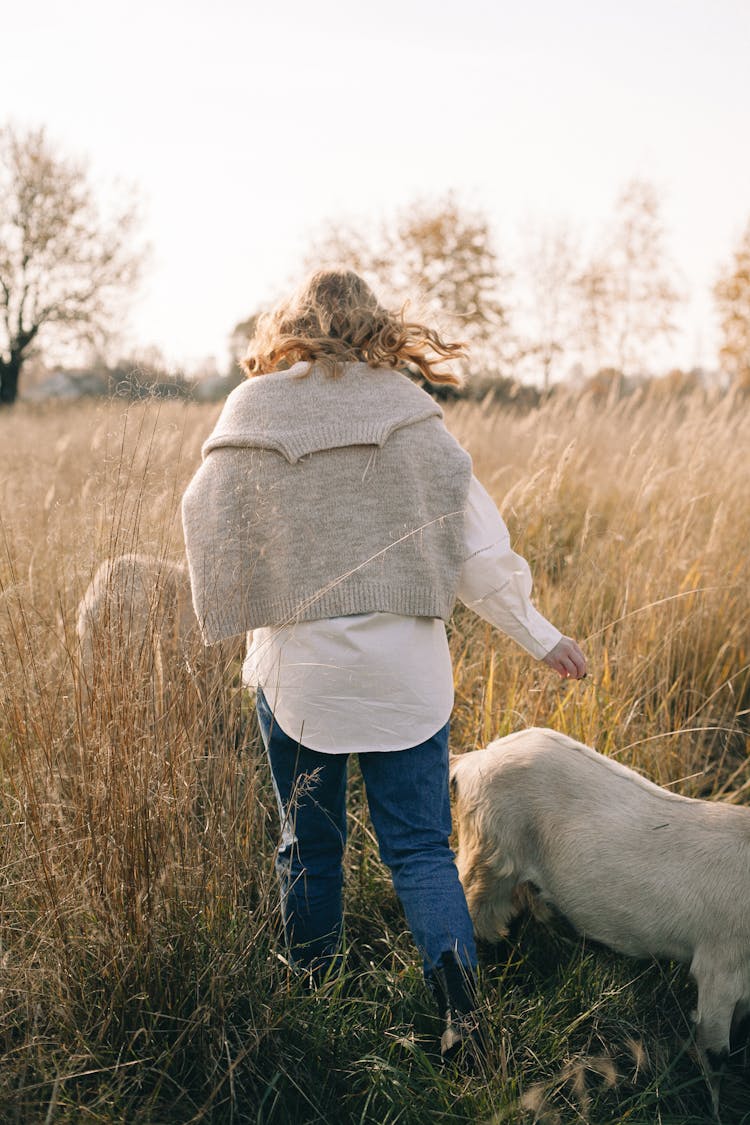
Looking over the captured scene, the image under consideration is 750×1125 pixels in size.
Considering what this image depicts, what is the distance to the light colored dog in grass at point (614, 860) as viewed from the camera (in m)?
2.29

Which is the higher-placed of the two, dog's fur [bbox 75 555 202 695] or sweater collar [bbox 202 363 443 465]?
sweater collar [bbox 202 363 443 465]

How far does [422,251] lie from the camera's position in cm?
2742

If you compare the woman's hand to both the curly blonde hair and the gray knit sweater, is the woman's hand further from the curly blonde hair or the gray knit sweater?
the curly blonde hair

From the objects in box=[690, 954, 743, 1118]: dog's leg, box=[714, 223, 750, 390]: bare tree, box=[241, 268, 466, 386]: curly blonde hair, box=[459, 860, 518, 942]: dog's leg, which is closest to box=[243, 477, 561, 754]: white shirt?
box=[459, 860, 518, 942]: dog's leg

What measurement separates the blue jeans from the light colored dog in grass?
17 centimetres

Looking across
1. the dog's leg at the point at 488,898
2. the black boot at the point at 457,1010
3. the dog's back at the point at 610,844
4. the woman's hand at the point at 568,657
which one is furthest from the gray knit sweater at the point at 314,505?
the black boot at the point at 457,1010

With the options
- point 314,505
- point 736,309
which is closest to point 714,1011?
point 314,505

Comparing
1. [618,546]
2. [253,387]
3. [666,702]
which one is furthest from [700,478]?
[253,387]

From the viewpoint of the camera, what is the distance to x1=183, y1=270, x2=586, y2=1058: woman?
238 cm

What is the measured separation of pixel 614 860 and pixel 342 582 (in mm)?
968

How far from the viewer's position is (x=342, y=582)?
7.96ft

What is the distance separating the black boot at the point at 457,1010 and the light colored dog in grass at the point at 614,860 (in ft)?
1.05

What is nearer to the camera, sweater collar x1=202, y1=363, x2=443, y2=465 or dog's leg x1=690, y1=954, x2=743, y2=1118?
dog's leg x1=690, y1=954, x2=743, y2=1118

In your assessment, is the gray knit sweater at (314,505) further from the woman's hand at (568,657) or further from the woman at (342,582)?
the woman's hand at (568,657)
